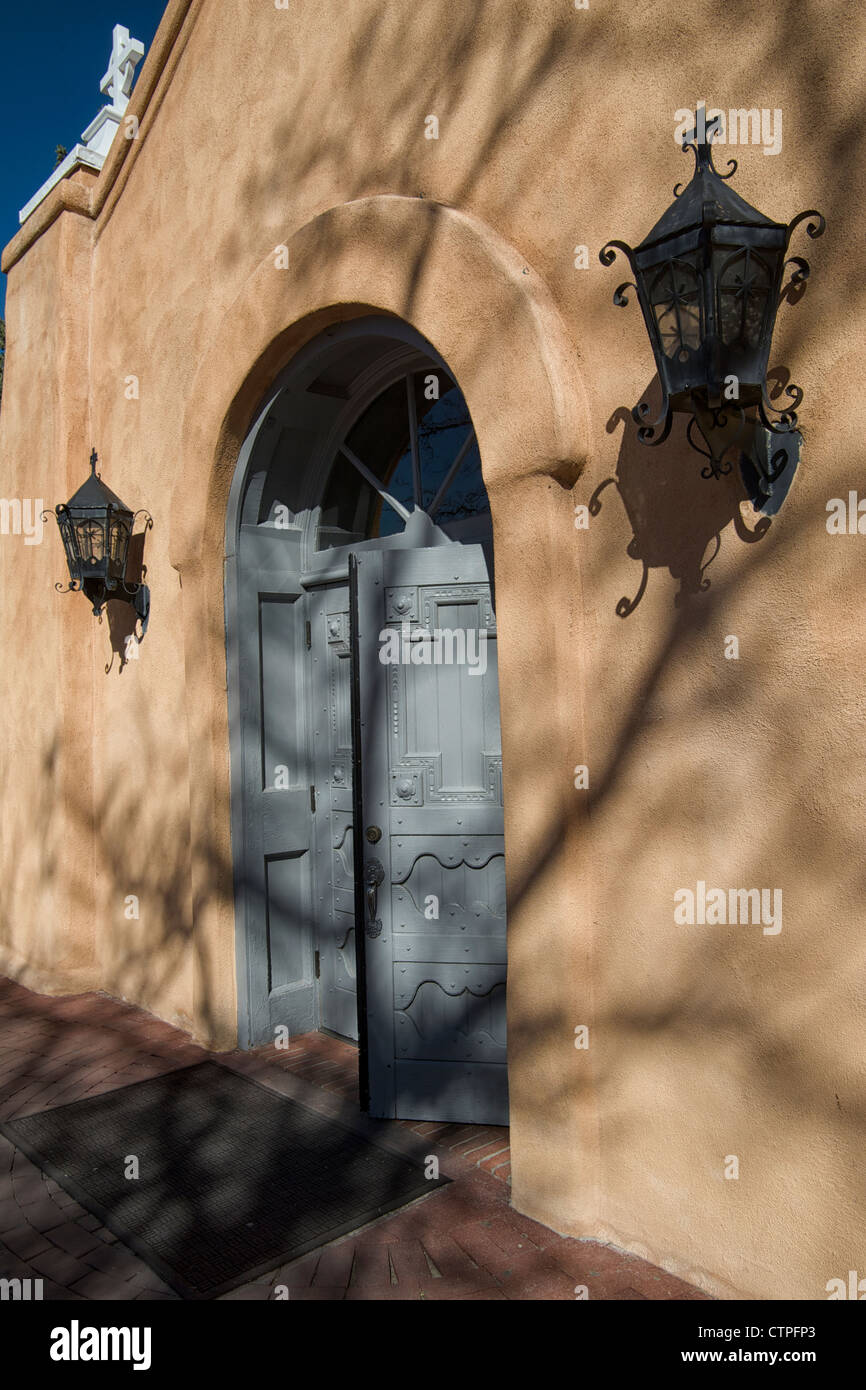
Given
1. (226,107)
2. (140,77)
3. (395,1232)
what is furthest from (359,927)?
(140,77)

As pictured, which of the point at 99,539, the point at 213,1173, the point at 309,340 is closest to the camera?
the point at 213,1173

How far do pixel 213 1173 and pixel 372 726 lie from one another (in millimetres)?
1879

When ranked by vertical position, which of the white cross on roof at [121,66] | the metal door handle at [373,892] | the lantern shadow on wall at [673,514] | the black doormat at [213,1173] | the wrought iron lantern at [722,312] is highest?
the white cross on roof at [121,66]

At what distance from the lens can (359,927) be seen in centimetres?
435

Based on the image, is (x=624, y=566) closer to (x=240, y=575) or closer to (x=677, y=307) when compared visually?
(x=677, y=307)

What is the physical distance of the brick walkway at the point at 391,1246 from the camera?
306 cm

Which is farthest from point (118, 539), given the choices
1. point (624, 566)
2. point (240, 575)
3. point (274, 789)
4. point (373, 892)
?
point (624, 566)

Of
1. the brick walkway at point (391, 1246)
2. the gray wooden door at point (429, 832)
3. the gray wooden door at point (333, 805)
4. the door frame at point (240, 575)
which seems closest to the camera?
the brick walkway at point (391, 1246)

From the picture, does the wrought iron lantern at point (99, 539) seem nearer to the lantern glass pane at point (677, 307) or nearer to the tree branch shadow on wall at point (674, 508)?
the tree branch shadow on wall at point (674, 508)

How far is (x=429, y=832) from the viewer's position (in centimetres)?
433

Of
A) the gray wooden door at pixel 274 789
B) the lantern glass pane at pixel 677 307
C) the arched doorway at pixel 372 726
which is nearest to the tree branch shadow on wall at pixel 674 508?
the lantern glass pane at pixel 677 307

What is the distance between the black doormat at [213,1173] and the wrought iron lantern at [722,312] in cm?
281

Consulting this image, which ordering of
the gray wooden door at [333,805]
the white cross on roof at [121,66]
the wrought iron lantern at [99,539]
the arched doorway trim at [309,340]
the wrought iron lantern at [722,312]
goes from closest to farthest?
the wrought iron lantern at [722,312] → the arched doorway trim at [309,340] → the gray wooden door at [333,805] → the wrought iron lantern at [99,539] → the white cross on roof at [121,66]
